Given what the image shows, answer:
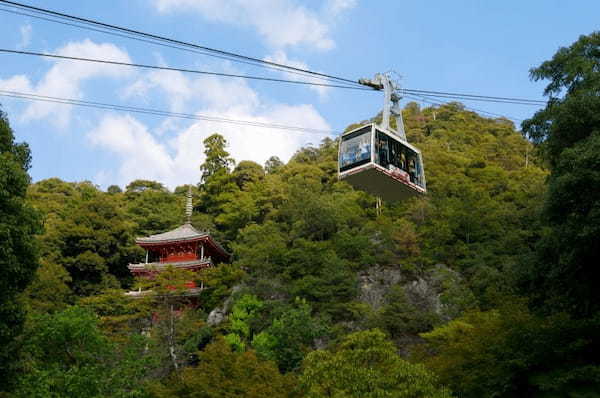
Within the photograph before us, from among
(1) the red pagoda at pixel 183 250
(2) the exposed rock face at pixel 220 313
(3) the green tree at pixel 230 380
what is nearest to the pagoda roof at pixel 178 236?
(1) the red pagoda at pixel 183 250

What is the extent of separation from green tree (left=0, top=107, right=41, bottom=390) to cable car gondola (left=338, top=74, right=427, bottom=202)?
7.10 metres

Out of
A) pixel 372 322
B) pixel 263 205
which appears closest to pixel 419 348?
pixel 372 322

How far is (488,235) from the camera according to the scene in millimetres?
31594

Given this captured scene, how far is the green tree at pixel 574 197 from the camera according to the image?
12391mm

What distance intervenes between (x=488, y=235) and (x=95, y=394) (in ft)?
67.3

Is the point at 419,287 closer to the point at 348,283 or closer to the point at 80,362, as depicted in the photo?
the point at 348,283

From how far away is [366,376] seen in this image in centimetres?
1350

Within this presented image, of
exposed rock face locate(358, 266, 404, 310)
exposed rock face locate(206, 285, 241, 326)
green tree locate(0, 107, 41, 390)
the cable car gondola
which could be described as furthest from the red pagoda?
green tree locate(0, 107, 41, 390)

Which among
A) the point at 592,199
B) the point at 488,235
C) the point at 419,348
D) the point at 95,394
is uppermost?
the point at 488,235

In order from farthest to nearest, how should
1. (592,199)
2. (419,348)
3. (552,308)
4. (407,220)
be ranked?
1. (407,220)
2. (419,348)
3. (552,308)
4. (592,199)

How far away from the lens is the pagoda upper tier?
3694 centimetres

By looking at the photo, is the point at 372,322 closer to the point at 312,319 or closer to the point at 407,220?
the point at 312,319

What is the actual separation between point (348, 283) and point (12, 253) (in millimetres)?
17460

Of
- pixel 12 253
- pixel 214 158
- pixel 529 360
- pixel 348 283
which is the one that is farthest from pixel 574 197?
pixel 214 158
